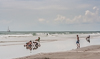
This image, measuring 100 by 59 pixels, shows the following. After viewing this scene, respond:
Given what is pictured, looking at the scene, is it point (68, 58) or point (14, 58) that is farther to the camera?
point (14, 58)

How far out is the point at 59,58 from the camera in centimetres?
1154

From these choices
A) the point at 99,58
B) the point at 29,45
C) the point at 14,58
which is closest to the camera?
the point at 99,58

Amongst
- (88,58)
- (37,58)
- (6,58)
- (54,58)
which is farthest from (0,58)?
(88,58)

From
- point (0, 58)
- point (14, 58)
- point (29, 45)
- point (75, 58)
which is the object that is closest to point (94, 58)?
point (75, 58)

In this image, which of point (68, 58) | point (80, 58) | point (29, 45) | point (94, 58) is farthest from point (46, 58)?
point (29, 45)

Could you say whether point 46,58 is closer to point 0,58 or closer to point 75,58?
point 75,58

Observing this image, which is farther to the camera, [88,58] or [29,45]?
[29,45]

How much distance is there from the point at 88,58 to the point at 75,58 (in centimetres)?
78

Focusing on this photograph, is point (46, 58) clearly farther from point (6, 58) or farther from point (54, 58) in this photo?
point (6, 58)

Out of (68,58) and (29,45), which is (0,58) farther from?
(29,45)

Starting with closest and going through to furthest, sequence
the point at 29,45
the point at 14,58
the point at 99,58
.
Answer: the point at 99,58
the point at 14,58
the point at 29,45

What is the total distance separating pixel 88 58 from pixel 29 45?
1119 cm

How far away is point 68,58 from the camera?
11359 mm

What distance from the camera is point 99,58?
11.0m
